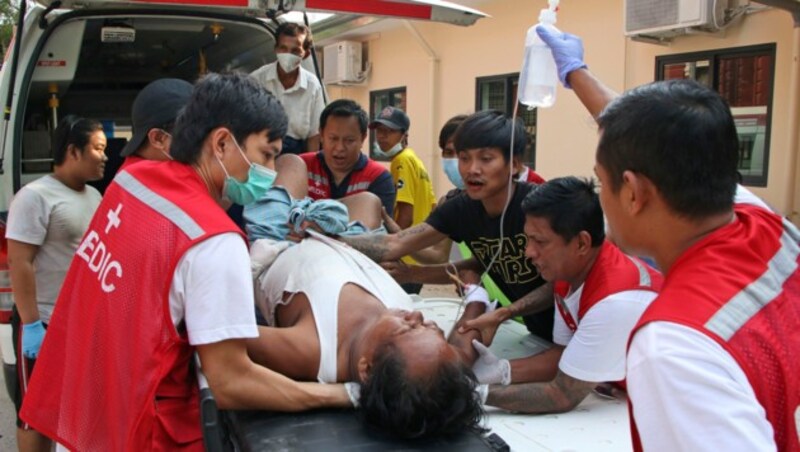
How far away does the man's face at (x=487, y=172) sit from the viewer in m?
2.54

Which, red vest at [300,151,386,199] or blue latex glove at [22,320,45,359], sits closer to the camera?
blue latex glove at [22,320,45,359]

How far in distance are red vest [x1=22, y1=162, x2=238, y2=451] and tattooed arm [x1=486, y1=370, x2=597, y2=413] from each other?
0.87 m

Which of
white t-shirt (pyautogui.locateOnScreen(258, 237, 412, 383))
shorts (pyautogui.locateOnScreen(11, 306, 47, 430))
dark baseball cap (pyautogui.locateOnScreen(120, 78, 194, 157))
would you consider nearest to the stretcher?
white t-shirt (pyautogui.locateOnScreen(258, 237, 412, 383))

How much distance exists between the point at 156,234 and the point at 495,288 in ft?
5.48

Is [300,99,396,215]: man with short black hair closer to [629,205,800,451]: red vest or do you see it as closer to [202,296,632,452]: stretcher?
[202,296,632,452]: stretcher

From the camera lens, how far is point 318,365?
1955 mm

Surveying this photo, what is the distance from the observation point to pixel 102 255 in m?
1.66

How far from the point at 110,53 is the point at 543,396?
3.78 m

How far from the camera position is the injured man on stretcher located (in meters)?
1.69

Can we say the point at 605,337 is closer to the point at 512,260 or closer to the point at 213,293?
the point at 512,260

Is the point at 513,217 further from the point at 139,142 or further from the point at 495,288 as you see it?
the point at 139,142

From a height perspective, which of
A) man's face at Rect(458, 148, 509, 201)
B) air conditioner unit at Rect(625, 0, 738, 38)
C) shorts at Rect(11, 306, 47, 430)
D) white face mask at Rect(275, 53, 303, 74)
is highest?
air conditioner unit at Rect(625, 0, 738, 38)

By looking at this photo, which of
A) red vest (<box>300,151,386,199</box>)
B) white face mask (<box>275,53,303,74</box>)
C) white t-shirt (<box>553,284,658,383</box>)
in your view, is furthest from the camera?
white face mask (<box>275,53,303,74</box>)

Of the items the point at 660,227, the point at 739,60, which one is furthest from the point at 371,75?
the point at 660,227
